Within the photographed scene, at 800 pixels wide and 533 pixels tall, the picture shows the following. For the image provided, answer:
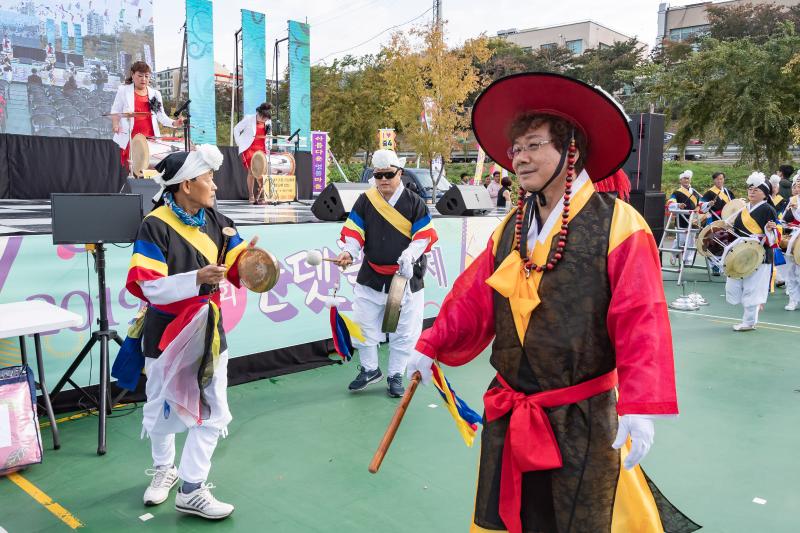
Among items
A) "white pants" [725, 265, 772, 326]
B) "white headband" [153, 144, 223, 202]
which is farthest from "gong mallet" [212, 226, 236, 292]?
"white pants" [725, 265, 772, 326]

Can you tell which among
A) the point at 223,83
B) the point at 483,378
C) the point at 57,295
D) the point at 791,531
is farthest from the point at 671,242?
the point at 223,83

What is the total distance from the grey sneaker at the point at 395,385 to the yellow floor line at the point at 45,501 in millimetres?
2512

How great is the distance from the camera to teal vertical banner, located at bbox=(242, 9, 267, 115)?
16.1m

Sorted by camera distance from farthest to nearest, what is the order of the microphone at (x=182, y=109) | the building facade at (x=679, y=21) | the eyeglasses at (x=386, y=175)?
the building facade at (x=679, y=21) < the microphone at (x=182, y=109) < the eyeglasses at (x=386, y=175)

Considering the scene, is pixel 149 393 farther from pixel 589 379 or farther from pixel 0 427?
pixel 589 379

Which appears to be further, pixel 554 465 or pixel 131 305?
pixel 131 305

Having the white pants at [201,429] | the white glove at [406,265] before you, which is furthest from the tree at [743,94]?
the white pants at [201,429]

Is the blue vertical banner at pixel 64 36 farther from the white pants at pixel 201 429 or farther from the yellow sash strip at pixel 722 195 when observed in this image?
the yellow sash strip at pixel 722 195

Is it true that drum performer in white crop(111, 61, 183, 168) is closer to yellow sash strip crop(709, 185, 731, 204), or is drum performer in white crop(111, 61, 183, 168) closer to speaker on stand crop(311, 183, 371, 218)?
speaker on stand crop(311, 183, 371, 218)

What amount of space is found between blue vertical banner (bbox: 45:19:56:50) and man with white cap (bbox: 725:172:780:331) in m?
11.8

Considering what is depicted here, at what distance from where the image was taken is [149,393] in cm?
322

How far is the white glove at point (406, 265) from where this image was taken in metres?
4.81

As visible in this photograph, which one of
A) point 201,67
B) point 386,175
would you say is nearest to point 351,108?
point 201,67

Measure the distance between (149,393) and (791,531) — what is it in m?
3.26
